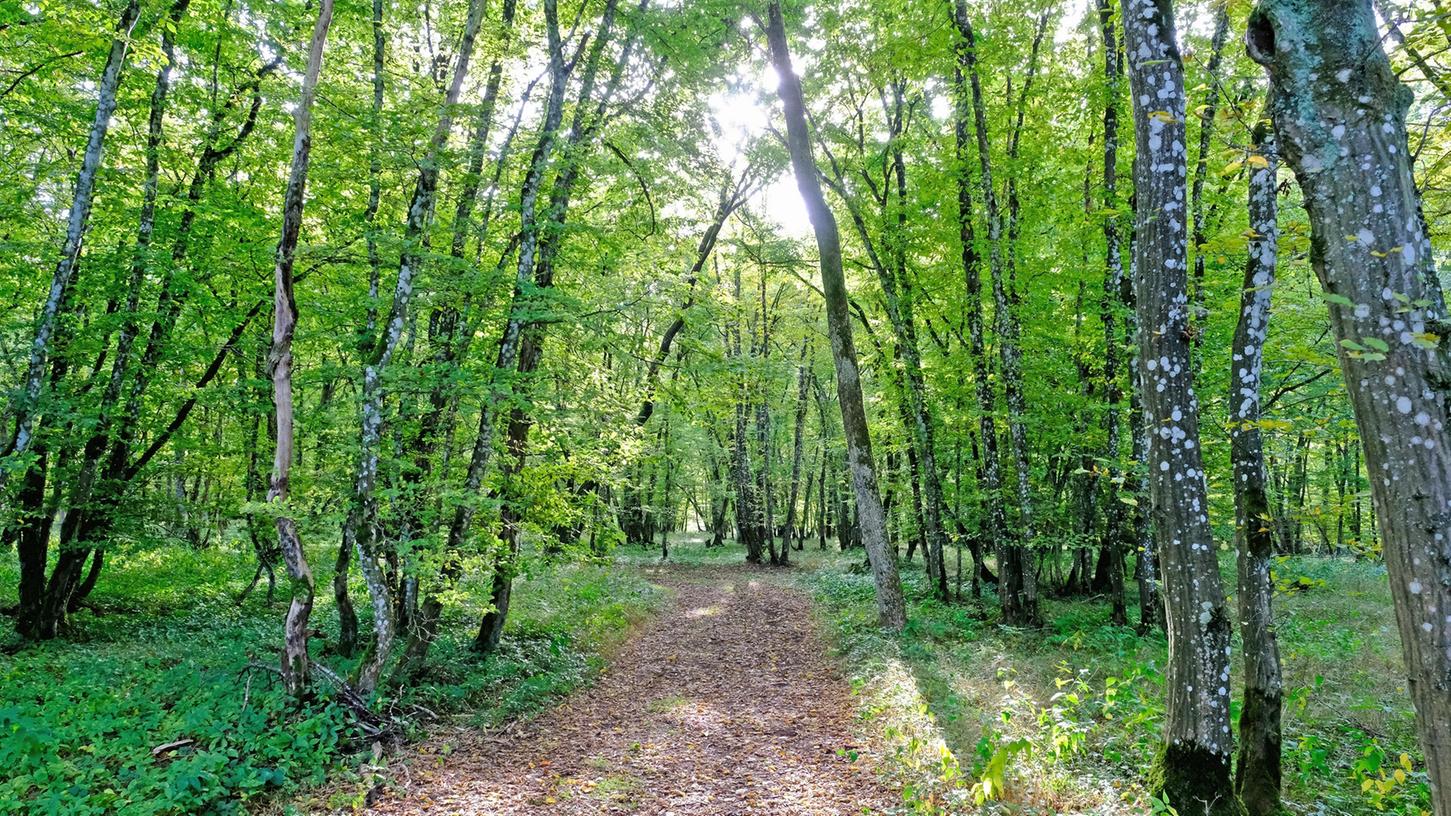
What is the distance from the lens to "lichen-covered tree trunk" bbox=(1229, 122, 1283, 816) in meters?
4.89

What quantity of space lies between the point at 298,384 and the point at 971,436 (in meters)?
13.5

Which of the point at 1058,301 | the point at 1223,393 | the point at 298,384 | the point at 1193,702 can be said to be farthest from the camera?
the point at 1058,301

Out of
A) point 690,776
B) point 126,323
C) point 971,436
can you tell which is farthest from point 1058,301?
point 126,323

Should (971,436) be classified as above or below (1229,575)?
above

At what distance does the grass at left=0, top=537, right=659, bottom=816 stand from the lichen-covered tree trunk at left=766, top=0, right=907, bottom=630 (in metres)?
5.22

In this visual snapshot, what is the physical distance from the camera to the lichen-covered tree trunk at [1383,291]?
259 cm

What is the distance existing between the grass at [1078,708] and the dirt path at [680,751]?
0.59 m

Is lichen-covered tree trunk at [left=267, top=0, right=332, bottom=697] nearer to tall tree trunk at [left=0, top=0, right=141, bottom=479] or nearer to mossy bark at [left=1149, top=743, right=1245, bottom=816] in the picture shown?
tall tree trunk at [left=0, top=0, right=141, bottom=479]

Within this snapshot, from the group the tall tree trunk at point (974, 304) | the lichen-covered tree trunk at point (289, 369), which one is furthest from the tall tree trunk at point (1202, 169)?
the lichen-covered tree trunk at point (289, 369)

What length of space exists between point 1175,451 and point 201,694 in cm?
1011

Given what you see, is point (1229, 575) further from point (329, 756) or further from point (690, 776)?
point (329, 756)

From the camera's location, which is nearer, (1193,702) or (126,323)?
(1193,702)

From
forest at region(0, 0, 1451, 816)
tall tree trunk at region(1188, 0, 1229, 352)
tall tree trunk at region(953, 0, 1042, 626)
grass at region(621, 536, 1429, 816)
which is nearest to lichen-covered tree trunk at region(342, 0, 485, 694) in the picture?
forest at region(0, 0, 1451, 816)

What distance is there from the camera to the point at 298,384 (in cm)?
965
